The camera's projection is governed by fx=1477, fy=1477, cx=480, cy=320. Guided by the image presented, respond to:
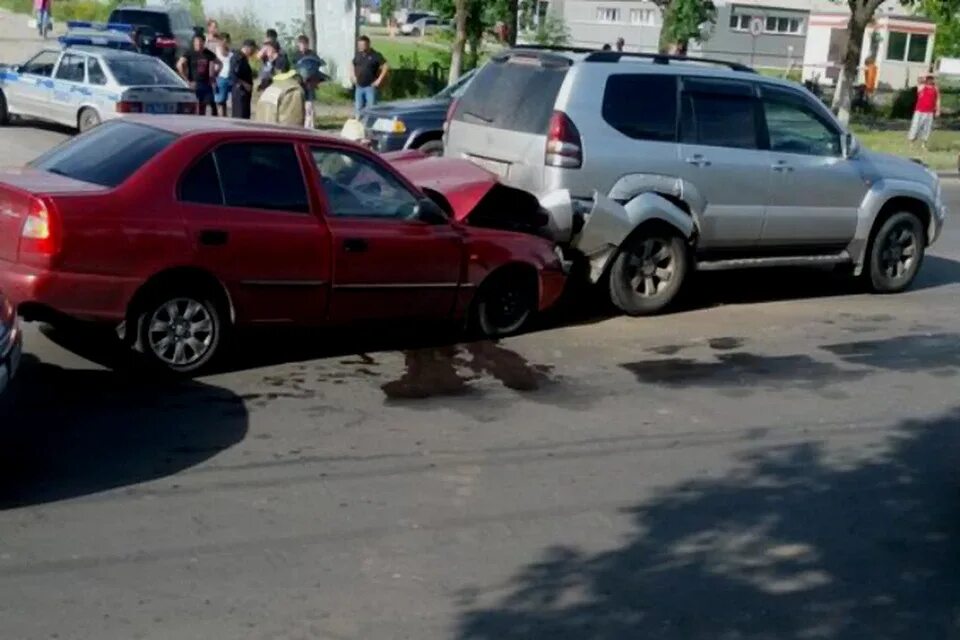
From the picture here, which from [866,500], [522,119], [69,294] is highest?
[522,119]

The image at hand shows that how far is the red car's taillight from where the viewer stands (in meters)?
21.5

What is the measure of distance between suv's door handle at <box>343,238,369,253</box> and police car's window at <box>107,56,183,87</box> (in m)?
13.4

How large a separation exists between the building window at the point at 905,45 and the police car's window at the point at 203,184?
195 feet

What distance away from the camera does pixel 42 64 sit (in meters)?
24.2

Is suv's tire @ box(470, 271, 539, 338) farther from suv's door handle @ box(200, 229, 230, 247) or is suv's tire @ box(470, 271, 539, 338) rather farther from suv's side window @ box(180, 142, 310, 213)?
suv's door handle @ box(200, 229, 230, 247)

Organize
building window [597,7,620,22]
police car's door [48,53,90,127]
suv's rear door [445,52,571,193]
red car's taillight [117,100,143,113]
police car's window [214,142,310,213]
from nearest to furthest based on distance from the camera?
police car's window [214,142,310,213]
suv's rear door [445,52,571,193]
red car's taillight [117,100,143,113]
police car's door [48,53,90,127]
building window [597,7,620,22]

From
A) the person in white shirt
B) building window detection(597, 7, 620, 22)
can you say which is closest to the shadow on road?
the person in white shirt

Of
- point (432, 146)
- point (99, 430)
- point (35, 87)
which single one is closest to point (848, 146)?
point (432, 146)

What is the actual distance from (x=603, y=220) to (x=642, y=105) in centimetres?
114

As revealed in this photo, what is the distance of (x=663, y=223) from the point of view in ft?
38.1

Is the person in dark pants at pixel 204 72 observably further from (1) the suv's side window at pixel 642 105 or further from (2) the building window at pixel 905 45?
(2) the building window at pixel 905 45

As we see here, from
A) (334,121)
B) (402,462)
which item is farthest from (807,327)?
(334,121)

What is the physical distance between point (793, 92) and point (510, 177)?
272 cm

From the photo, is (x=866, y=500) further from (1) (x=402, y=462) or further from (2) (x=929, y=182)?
(2) (x=929, y=182)
